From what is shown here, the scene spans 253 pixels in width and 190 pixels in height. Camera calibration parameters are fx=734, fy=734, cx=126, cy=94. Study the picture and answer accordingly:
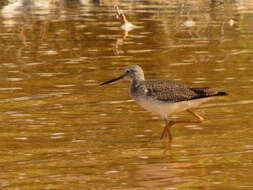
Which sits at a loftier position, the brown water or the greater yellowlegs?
the greater yellowlegs

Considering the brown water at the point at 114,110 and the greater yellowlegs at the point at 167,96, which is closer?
the brown water at the point at 114,110

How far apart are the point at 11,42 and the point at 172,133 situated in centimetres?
1053

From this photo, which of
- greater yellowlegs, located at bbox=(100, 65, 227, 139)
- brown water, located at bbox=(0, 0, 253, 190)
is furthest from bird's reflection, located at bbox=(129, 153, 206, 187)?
greater yellowlegs, located at bbox=(100, 65, 227, 139)

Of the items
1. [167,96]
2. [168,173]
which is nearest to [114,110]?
[167,96]

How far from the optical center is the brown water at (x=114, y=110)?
886 centimetres

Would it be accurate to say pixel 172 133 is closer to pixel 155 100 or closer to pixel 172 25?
pixel 155 100

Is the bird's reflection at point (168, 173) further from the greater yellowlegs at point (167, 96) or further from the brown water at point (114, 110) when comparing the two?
the greater yellowlegs at point (167, 96)

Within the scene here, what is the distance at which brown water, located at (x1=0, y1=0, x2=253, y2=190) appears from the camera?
8859mm

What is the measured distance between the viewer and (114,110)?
12367 millimetres

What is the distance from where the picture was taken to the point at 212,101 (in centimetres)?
1301

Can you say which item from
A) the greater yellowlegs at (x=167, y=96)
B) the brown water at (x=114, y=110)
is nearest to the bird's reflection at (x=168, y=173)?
the brown water at (x=114, y=110)

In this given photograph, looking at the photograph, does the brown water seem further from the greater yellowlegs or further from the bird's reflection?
the greater yellowlegs

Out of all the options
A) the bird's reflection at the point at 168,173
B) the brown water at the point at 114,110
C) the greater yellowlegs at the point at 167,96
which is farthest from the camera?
the greater yellowlegs at the point at 167,96

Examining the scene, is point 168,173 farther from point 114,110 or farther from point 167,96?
point 114,110
